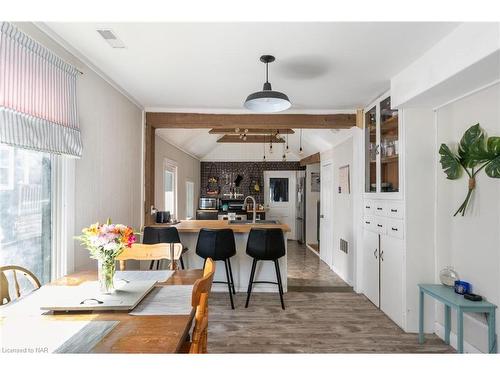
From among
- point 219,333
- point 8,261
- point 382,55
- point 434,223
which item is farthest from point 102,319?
point 434,223

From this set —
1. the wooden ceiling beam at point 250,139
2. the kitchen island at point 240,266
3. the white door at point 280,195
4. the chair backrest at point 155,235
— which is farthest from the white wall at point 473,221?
the white door at point 280,195

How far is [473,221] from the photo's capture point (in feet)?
7.91

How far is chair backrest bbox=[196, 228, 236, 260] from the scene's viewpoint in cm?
337

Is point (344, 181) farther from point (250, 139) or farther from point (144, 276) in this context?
point (250, 139)

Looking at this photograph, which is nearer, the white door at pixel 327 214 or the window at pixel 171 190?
the white door at pixel 327 214

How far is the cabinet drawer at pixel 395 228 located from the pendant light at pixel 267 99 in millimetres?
1596

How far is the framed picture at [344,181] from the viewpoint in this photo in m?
4.40

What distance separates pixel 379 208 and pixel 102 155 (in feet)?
9.64

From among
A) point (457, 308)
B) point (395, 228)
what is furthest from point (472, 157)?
point (457, 308)

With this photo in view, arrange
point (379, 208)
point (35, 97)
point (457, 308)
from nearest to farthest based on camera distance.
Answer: point (35, 97)
point (457, 308)
point (379, 208)

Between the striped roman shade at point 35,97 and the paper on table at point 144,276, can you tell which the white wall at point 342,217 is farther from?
the striped roman shade at point 35,97

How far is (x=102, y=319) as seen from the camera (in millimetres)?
1334

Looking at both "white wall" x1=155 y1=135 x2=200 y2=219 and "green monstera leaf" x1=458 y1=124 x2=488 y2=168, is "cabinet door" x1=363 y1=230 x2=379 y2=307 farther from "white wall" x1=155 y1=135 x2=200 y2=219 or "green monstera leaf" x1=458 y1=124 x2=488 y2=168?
"white wall" x1=155 y1=135 x2=200 y2=219
